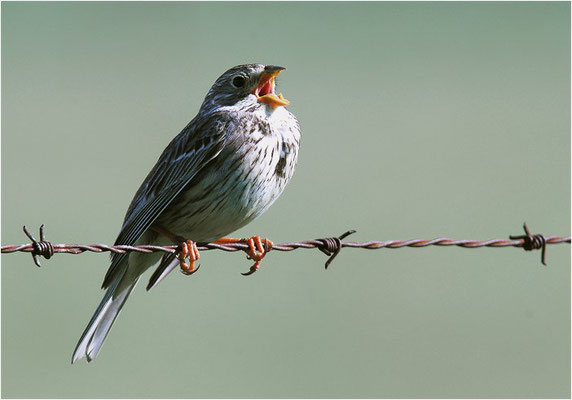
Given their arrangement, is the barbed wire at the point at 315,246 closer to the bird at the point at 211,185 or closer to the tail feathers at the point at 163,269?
the bird at the point at 211,185

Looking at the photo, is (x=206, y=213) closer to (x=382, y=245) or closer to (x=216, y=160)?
(x=216, y=160)

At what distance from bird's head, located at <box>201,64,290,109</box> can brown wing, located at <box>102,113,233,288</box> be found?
23cm

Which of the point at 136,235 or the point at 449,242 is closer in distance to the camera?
the point at 449,242

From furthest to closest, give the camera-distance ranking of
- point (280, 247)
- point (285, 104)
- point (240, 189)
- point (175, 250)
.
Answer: point (285, 104)
point (240, 189)
point (175, 250)
point (280, 247)

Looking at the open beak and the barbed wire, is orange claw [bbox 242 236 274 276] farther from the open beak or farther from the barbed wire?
the open beak

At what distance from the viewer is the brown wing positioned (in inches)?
218

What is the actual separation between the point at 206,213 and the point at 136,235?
1.58 ft

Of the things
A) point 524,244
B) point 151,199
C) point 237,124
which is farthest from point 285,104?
point 524,244

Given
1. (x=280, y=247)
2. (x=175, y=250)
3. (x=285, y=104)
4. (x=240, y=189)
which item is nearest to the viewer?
(x=280, y=247)

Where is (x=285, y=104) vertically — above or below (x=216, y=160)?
above

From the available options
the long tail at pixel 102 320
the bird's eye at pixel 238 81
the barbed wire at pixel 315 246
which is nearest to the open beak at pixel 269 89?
the bird's eye at pixel 238 81

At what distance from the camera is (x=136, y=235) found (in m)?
5.49

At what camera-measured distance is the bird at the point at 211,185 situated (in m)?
5.45

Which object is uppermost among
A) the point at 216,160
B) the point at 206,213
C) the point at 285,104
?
the point at 285,104
